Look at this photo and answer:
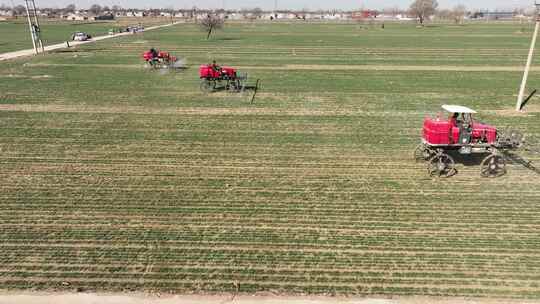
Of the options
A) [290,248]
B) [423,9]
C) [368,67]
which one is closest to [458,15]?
[423,9]

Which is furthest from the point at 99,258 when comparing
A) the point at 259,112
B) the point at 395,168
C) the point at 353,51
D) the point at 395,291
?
the point at 353,51

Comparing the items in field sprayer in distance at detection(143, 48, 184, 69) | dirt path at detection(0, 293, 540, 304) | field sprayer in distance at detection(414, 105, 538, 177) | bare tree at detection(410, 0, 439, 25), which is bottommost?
dirt path at detection(0, 293, 540, 304)

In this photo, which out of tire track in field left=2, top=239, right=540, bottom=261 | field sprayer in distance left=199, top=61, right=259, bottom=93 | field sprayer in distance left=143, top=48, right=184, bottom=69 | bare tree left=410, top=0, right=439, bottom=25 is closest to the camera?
tire track in field left=2, top=239, right=540, bottom=261

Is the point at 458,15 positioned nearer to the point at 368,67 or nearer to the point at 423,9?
the point at 423,9

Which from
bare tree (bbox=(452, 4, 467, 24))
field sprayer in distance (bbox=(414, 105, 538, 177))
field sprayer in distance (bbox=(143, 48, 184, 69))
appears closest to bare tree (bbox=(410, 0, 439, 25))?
bare tree (bbox=(452, 4, 467, 24))

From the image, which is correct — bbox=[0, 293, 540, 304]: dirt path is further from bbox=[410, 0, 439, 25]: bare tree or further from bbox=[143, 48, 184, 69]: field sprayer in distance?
bbox=[410, 0, 439, 25]: bare tree

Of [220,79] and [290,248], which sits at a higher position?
[220,79]

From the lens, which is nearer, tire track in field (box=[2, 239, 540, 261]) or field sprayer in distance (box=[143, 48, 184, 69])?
tire track in field (box=[2, 239, 540, 261])

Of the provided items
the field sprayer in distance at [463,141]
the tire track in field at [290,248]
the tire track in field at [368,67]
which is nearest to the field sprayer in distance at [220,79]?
the tire track in field at [368,67]
